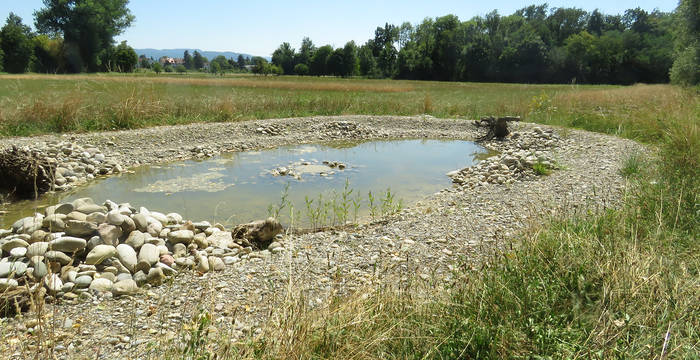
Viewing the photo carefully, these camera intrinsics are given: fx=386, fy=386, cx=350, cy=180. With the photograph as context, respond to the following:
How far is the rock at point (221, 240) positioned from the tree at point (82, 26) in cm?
5784

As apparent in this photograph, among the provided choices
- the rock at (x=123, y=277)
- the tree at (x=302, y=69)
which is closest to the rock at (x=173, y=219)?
the rock at (x=123, y=277)

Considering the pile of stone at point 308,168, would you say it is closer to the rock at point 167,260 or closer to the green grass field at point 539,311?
the rock at point 167,260

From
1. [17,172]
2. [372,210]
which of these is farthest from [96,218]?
[17,172]

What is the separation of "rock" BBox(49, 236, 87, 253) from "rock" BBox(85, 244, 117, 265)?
0.50ft

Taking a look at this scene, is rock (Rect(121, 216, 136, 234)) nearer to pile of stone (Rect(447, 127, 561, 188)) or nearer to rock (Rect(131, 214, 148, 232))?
rock (Rect(131, 214, 148, 232))

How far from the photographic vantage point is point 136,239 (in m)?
4.48

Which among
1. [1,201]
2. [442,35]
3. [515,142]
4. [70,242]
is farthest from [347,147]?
[442,35]

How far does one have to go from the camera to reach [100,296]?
139 inches

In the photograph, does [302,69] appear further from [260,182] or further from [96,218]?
[96,218]

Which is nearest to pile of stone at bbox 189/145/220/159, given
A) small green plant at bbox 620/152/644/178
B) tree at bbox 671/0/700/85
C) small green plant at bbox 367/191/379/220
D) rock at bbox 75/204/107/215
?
rock at bbox 75/204/107/215

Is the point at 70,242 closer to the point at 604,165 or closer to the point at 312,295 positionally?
the point at 312,295

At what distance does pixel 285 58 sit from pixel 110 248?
95341mm

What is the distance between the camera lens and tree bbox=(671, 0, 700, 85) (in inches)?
839

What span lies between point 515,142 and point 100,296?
528 inches
